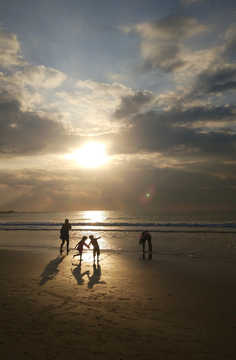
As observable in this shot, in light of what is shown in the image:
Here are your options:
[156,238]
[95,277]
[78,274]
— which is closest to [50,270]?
[78,274]

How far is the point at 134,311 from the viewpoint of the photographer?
19.9ft

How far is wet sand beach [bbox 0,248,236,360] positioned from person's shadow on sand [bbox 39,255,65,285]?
42 mm

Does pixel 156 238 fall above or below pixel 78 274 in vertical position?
below

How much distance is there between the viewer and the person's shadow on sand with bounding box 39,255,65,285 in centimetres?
905

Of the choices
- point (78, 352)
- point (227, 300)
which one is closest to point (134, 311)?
point (78, 352)

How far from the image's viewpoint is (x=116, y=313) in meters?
5.92

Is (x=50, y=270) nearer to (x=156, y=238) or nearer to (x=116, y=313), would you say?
(x=116, y=313)

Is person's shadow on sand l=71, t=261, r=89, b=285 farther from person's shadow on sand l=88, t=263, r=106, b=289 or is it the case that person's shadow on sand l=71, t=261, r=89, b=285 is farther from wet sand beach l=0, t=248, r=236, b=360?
person's shadow on sand l=88, t=263, r=106, b=289

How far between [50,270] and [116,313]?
216 inches

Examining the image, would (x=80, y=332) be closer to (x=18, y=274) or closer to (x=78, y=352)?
(x=78, y=352)

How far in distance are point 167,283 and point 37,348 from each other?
5.70 metres

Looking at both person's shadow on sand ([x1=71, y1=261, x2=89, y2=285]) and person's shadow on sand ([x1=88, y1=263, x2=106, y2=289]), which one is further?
person's shadow on sand ([x1=71, y1=261, x2=89, y2=285])

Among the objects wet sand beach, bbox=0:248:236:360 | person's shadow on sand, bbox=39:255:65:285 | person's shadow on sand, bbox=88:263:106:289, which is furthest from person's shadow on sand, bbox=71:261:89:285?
person's shadow on sand, bbox=39:255:65:285

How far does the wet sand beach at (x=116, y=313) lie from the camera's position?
14.3 ft
